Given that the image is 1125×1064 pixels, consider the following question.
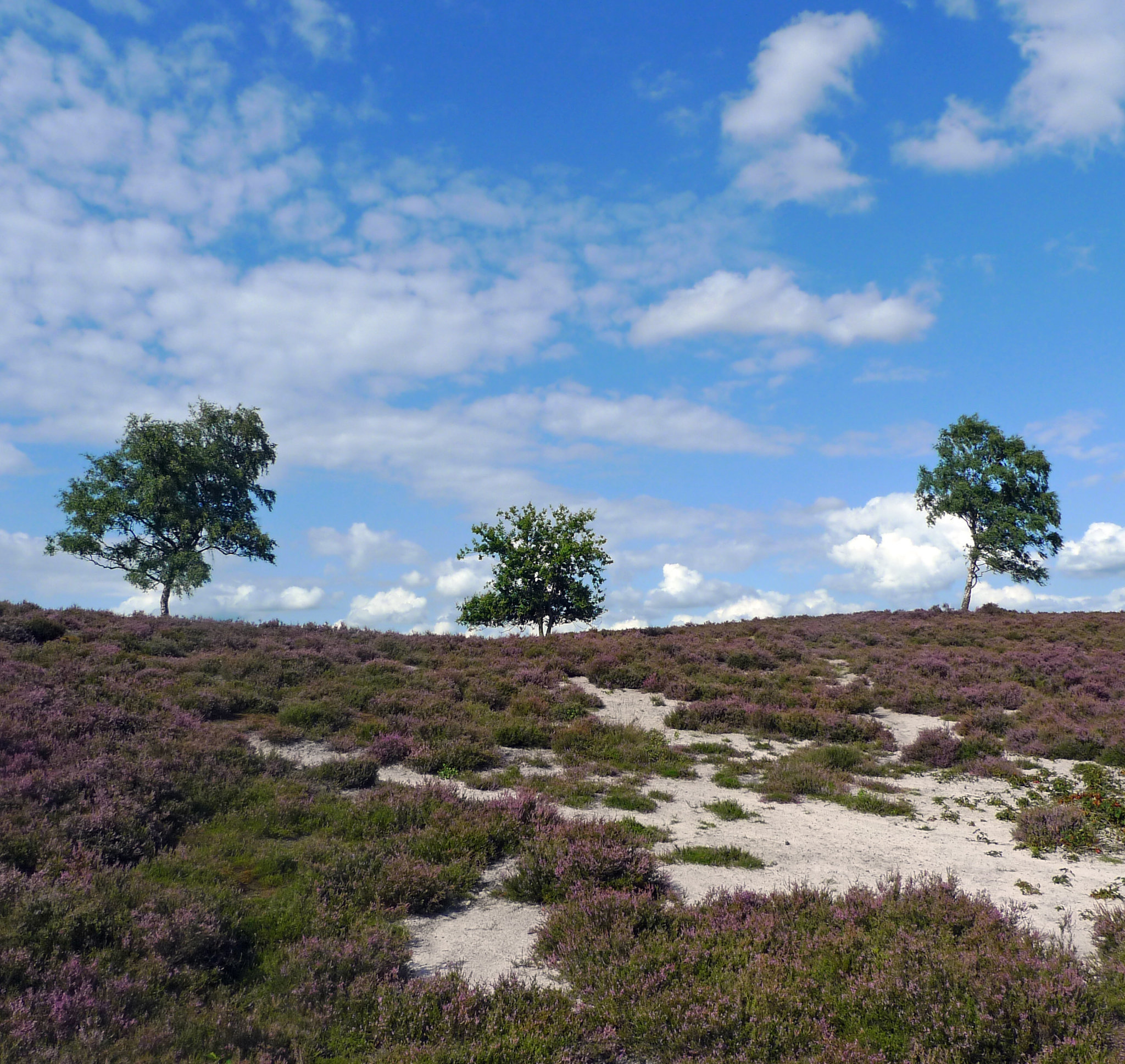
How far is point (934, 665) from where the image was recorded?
2600cm

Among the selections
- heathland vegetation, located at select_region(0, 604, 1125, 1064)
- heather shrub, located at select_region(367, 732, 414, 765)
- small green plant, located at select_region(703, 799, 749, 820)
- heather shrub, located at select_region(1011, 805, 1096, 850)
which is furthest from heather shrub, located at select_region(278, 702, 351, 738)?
heather shrub, located at select_region(1011, 805, 1096, 850)

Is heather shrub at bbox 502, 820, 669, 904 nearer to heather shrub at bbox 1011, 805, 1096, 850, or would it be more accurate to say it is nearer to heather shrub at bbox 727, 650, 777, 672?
heather shrub at bbox 1011, 805, 1096, 850

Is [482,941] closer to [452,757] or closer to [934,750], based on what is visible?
[452,757]

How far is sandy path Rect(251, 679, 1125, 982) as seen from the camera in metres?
7.79

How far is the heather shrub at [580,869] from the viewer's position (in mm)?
8578

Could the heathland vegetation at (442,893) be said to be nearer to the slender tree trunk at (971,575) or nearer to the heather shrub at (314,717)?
the heather shrub at (314,717)

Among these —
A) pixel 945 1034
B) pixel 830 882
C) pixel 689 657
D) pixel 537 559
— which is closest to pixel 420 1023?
pixel 945 1034

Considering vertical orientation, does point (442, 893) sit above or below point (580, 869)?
below

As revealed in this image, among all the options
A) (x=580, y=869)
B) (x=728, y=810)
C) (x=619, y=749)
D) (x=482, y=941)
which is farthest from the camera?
(x=619, y=749)

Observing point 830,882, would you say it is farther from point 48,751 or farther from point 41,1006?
point 48,751

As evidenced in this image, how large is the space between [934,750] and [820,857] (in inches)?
335

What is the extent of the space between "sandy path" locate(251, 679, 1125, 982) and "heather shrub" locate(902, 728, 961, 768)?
968 millimetres

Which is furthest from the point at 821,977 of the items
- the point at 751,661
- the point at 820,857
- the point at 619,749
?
the point at 751,661

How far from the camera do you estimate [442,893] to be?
27.9ft
